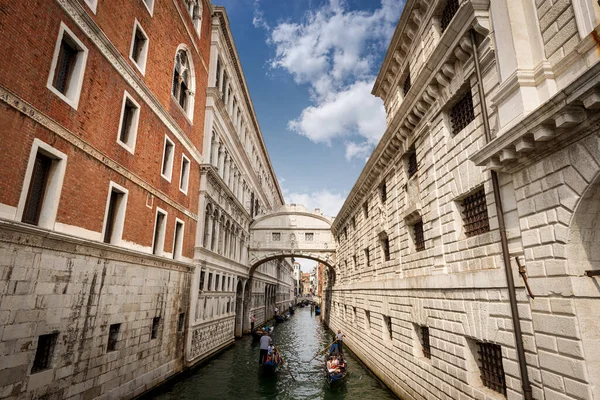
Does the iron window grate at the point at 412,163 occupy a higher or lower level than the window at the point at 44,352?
higher

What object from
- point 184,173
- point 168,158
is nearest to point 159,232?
point 168,158

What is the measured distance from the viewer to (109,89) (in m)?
9.88

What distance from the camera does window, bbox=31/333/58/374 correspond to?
7.35 meters

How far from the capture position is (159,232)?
13352 mm

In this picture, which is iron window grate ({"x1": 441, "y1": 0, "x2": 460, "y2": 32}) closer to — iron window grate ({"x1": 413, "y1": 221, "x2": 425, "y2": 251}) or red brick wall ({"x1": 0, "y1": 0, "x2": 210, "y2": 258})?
iron window grate ({"x1": 413, "y1": 221, "x2": 425, "y2": 251})

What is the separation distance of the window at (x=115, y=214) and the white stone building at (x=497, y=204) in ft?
30.2

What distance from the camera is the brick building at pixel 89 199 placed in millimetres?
6785

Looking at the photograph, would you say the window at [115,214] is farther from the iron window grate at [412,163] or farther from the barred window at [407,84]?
the barred window at [407,84]

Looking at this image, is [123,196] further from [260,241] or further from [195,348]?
[260,241]

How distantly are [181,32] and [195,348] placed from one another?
1481cm

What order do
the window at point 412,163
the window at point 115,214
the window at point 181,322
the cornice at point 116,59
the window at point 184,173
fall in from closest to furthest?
the cornice at point 116,59 → the window at point 115,214 → the window at point 412,163 → the window at point 181,322 → the window at point 184,173

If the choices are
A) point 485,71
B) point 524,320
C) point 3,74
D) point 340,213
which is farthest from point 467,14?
point 340,213

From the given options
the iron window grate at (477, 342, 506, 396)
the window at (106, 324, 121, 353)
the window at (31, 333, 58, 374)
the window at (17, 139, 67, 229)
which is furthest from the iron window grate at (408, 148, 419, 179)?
the window at (31, 333, 58, 374)

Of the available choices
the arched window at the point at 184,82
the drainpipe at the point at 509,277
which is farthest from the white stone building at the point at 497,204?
the arched window at the point at 184,82
